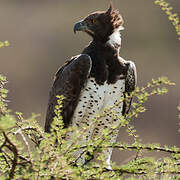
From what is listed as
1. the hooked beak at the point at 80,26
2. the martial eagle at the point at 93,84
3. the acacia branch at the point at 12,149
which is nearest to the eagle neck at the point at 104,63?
the martial eagle at the point at 93,84

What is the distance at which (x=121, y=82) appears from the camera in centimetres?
397

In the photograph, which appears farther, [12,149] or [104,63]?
[104,63]

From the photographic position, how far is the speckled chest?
12.8 ft

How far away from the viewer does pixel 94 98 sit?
3883 mm

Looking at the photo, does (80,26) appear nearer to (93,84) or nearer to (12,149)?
(93,84)

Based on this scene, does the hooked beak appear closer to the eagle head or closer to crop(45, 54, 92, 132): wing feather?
the eagle head

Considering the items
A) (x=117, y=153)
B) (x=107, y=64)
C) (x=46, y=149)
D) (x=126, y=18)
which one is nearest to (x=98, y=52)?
(x=107, y=64)

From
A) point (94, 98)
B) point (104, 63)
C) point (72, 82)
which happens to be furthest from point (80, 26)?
point (94, 98)

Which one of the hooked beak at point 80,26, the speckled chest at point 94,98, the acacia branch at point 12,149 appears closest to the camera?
the acacia branch at point 12,149

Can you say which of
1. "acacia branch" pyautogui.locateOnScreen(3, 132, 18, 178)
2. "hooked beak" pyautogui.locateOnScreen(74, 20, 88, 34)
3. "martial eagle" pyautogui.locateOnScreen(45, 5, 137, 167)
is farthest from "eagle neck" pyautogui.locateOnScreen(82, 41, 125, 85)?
"acacia branch" pyautogui.locateOnScreen(3, 132, 18, 178)

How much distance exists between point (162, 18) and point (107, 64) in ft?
50.7

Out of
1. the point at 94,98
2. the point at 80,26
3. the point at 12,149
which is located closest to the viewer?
the point at 12,149

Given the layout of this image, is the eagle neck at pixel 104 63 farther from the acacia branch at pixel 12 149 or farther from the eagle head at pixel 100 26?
the acacia branch at pixel 12 149

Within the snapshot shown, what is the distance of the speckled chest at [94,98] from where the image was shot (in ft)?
12.8
